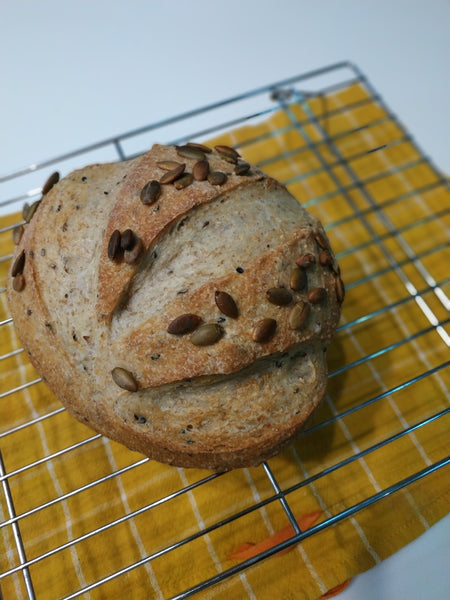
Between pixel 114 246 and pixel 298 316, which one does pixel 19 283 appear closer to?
pixel 114 246

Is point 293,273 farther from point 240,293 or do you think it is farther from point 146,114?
point 146,114

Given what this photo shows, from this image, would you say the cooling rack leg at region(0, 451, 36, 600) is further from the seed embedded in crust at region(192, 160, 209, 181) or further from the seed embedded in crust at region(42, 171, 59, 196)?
the seed embedded in crust at region(192, 160, 209, 181)

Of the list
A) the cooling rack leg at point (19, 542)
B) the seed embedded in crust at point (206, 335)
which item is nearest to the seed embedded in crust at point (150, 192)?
the seed embedded in crust at point (206, 335)

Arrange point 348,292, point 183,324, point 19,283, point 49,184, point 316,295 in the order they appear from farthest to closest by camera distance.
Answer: point 348,292 → point 49,184 → point 19,283 → point 316,295 → point 183,324

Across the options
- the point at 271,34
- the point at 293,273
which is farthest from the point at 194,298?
the point at 271,34

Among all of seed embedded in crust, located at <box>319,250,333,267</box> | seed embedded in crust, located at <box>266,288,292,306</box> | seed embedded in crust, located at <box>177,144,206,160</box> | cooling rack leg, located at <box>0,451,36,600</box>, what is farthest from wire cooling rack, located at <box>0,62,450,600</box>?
seed embedded in crust, located at <box>177,144,206,160</box>

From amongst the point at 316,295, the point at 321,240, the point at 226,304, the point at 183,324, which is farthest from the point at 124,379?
the point at 321,240

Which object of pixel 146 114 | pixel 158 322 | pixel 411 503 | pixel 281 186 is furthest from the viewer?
pixel 146 114
